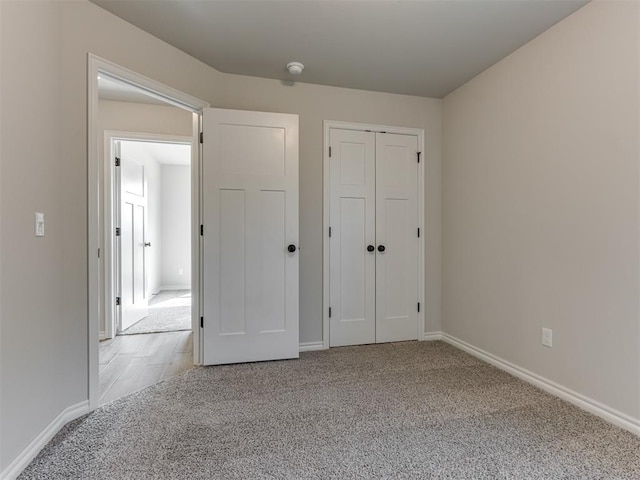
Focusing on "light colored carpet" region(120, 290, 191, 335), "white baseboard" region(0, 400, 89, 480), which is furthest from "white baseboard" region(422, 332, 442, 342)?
"white baseboard" region(0, 400, 89, 480)

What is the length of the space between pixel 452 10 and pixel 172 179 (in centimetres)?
567

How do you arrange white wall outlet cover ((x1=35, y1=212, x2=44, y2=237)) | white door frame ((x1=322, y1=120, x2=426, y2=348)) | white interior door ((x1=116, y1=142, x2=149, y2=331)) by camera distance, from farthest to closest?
white interior door ((x1=116, y1=142, x2=149, y2=331))
white door frame ((x1=322, y1=120, x2=426, y2=348))
white wall outlet cover ((x1=35, y1=212, x2=44, y2=237))

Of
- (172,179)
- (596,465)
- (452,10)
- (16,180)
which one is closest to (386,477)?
(596,465)

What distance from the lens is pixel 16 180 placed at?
1400 mm

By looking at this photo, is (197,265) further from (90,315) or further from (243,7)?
(243,7)

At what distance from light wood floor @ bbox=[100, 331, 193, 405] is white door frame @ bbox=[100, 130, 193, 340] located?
0.80 ft

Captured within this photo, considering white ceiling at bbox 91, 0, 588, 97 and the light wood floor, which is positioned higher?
white ceiling at bbox 91, 0, 588, 97

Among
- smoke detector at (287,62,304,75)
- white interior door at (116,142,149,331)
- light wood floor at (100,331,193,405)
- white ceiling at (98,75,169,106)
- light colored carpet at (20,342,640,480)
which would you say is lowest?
light wood floor at (100,331,193,405)

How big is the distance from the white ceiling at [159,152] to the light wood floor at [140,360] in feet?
6.60

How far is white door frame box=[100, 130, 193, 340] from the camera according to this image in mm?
3230

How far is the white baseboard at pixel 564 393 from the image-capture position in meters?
1.70

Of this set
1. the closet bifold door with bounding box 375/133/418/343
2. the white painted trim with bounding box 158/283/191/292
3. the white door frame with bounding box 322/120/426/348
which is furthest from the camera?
the white painted trim with bounding box 158/283/191/292

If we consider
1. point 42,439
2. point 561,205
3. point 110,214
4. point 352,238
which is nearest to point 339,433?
point 42,439

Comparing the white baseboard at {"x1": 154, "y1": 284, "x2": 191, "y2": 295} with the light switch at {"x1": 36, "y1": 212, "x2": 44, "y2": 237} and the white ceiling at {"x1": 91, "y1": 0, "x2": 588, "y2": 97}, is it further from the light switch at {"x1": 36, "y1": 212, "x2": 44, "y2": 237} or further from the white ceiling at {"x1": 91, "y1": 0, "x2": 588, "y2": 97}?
the light switch at {"x1": 36, "y1": 212, "x2": 44, "y2": 237}
